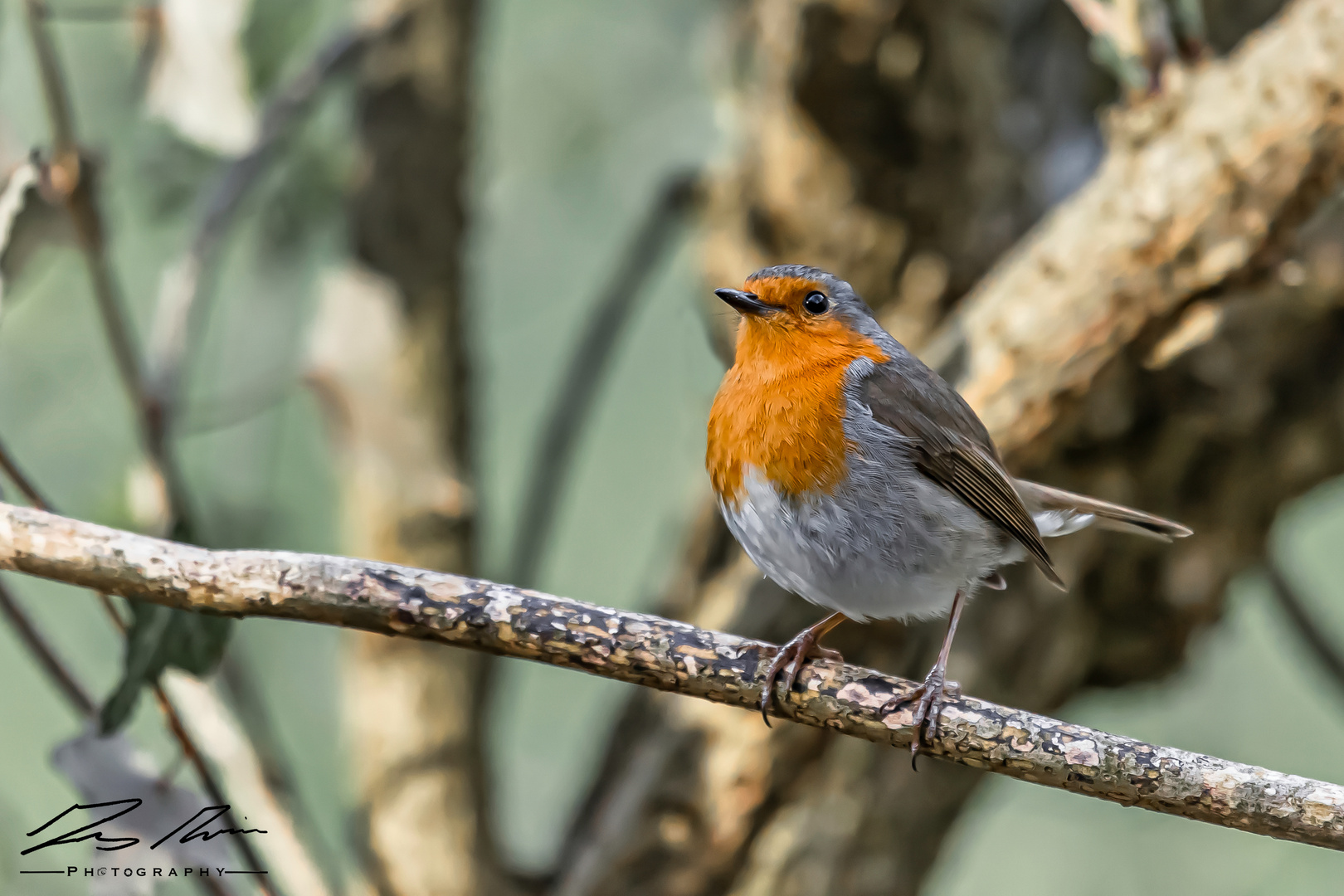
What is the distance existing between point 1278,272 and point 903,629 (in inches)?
45.1

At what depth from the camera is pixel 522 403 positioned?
18.2 ft

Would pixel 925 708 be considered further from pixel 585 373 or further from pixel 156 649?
pixel 585 373

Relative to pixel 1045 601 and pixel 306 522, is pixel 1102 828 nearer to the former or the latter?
pixel 1045 601

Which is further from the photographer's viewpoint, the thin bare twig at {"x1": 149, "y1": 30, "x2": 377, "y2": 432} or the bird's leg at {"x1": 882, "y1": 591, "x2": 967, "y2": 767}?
the thin bare twig at {"x1": 149, "y1": 30, "x2": 377, "y2": 432}

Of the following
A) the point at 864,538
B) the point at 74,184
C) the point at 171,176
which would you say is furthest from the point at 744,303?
the point at 171,176

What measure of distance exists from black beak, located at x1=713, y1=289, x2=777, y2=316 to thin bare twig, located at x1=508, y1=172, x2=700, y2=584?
129 centimetres

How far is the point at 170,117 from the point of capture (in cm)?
230

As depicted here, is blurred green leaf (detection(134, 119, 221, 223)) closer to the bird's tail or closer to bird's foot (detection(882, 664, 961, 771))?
the bird's tail

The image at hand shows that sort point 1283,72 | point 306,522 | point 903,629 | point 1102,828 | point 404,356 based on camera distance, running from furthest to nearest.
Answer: point 1102,828 → point 306,522 → point 404,356 → point 903,629 → point 1283,72

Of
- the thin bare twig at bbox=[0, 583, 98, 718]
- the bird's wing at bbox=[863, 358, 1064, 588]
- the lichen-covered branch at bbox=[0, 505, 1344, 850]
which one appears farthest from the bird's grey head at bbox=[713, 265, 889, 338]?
the thin bare twig at bbox=[0, 583, 98, 718]

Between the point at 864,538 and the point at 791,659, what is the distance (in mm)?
285

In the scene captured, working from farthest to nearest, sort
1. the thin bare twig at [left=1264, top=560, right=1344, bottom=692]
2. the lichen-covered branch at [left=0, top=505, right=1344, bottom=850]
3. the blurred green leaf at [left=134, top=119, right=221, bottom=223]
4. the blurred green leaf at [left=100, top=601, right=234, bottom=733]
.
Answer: the blurred green leaf at [left=134, top=119, right=221, bottom=223]
the thin bare twig at [left=1264, top=560, right=1344, bottom=692]
the blurred green leaf at [left=100, top=601, right=234, bottom=733]
the lichen-covered branch at [left=0, top=505, right=1344, bottom=850]

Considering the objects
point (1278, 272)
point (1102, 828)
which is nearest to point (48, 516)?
point (1278, 272)

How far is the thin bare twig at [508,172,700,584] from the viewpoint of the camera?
3.32m
